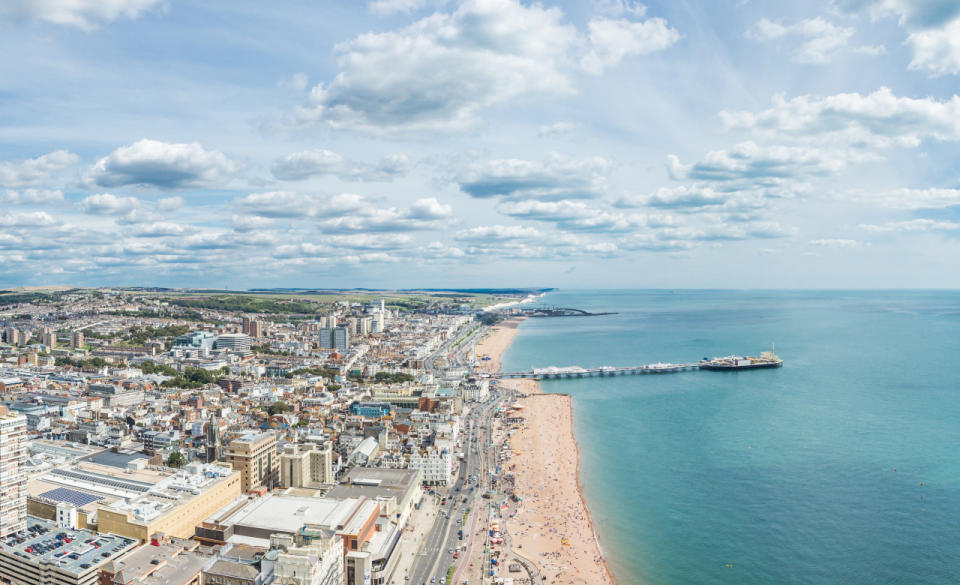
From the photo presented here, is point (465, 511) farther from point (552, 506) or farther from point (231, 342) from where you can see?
point (231, 342)

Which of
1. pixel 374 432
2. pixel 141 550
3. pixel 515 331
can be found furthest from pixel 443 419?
pixel 515 331

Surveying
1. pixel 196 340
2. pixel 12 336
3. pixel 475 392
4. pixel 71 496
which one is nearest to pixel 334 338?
pixel 196 340

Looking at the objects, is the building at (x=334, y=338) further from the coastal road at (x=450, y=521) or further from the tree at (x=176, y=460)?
the tree at (x=176, y=460)

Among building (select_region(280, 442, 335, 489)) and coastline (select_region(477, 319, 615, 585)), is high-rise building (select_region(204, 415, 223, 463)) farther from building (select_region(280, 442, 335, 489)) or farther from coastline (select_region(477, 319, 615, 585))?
coastline (select_region(477, 319, 615, 585))

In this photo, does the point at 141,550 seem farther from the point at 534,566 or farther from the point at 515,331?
the point at 515,331

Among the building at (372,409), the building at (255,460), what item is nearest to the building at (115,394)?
the building at (372,409)

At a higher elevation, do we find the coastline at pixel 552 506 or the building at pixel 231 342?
the building at pixel 231 342

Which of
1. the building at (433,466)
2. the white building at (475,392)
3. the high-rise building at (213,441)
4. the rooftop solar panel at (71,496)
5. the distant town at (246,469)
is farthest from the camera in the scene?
the white building at (475,392)

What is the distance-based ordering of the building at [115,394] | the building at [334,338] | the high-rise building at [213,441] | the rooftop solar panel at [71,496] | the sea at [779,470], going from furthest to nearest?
the building at [334,338] < the building at [115,394] < the high-rise building at [213,441] < the rooftop solar panel at [71,496] < the sea at [779,470]
